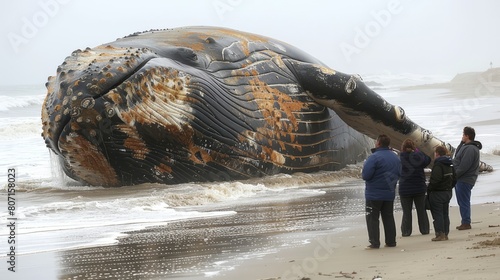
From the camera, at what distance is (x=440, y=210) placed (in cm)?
1011

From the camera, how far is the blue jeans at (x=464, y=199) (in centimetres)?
1054

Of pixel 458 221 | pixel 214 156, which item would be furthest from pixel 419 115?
pixel 458 221

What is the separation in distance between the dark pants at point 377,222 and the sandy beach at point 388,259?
13cm

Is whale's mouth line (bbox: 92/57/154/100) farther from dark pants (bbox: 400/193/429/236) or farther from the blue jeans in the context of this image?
the blue jeans

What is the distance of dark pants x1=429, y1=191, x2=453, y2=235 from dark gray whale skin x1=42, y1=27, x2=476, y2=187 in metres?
4.73

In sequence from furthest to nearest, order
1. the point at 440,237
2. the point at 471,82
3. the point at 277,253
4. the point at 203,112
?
1. the point at 471,82
2. the point at 203,112
3. the point at 440,237
4. the point at 277,253

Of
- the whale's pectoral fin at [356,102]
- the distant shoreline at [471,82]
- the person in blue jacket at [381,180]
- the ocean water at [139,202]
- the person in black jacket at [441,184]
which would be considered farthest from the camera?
the distant shoreline at [471,82]

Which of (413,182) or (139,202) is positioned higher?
(413,182)

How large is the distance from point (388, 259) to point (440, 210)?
6.05 ft

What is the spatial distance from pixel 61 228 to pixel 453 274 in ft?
18.8

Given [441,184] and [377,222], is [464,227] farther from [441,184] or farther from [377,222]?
[377,222]

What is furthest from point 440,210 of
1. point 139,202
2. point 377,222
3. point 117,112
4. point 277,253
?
point 117,112
